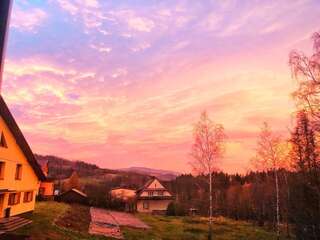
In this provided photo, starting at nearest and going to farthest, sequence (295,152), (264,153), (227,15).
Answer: (227,15) → (295,152) → (264,153)

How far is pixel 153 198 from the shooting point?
61.2m

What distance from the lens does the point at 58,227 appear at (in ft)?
83.0

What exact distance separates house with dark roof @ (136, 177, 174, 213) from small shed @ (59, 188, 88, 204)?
38.9 ft

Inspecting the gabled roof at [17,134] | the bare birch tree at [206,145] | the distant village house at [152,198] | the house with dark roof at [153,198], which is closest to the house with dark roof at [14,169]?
the gabled roof at [17,134]

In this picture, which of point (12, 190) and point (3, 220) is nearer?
point (3, 220)

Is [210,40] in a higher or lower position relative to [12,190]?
higher

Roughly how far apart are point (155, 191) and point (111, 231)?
1297 inches

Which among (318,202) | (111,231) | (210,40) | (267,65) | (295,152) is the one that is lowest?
(111,231)

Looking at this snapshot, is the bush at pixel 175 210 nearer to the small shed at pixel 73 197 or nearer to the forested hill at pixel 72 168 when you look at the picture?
the small shed at pixel 73 197

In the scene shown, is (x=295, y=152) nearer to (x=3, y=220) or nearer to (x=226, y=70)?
(x=226, y=70)

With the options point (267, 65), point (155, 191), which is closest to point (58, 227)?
point (267, 65)

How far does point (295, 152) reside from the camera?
95.0 ft

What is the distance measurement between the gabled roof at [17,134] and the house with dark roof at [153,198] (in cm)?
3160

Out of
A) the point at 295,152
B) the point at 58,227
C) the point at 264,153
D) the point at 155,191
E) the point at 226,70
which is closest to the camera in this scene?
the point at 226,70
